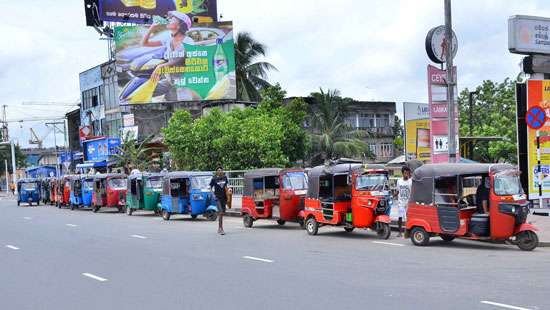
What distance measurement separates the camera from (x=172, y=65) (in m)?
50.6

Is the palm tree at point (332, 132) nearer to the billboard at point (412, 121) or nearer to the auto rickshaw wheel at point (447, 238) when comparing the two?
the billboard at point (412, 121)

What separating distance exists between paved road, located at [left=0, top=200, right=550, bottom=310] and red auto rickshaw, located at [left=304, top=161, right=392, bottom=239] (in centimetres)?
47

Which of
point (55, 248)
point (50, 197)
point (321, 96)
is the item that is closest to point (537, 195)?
point (55, 248)

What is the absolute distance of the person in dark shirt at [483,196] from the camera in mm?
13617

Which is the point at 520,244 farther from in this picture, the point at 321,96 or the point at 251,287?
the point at 321,96

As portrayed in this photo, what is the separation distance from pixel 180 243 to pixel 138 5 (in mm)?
41591

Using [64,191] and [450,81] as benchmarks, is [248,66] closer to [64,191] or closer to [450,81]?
[64,191]

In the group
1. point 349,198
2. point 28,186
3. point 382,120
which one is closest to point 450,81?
point 349,198

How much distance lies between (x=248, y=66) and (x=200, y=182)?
107 ft

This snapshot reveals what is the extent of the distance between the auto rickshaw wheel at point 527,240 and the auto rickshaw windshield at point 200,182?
13.9 meters

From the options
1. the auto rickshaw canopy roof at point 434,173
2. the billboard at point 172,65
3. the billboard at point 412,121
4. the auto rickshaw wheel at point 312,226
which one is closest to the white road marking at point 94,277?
the auto rickshaw canopy roof at point 434,173

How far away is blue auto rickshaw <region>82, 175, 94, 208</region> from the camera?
36.4 metres

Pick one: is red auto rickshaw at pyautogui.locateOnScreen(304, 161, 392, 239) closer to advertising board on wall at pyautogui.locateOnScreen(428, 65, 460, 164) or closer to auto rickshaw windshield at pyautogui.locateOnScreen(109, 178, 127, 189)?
advertising board on wall at pyautogui.locateOnScreen(428, 65, 460, 164)

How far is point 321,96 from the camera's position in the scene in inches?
2024
